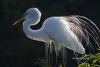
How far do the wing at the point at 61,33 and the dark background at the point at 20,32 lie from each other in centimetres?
405

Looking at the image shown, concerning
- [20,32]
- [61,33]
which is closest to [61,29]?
[61,33]

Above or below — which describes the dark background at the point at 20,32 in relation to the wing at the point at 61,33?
above

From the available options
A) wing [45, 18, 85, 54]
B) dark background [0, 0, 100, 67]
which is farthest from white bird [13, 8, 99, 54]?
dark background [0, 0, 100, 67]

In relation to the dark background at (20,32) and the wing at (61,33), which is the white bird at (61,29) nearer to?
the wing at (61,33)

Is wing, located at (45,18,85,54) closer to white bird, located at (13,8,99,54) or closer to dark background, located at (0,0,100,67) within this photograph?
white bird, located at (13,8,99,54)

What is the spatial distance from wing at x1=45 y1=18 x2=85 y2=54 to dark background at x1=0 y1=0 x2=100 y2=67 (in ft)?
13.3

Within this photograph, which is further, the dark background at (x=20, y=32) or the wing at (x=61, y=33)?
the dark background at (x=20, y=32)

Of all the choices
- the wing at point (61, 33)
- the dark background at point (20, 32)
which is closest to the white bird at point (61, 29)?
the wing at point (61, 33)

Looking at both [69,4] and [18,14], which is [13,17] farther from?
[69,4]

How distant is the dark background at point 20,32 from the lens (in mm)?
8742

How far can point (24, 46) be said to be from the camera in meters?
8.98

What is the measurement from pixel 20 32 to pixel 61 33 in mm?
4691

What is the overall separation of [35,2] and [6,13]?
67cm

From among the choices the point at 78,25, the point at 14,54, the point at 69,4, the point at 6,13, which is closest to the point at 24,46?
the point at 14,54
